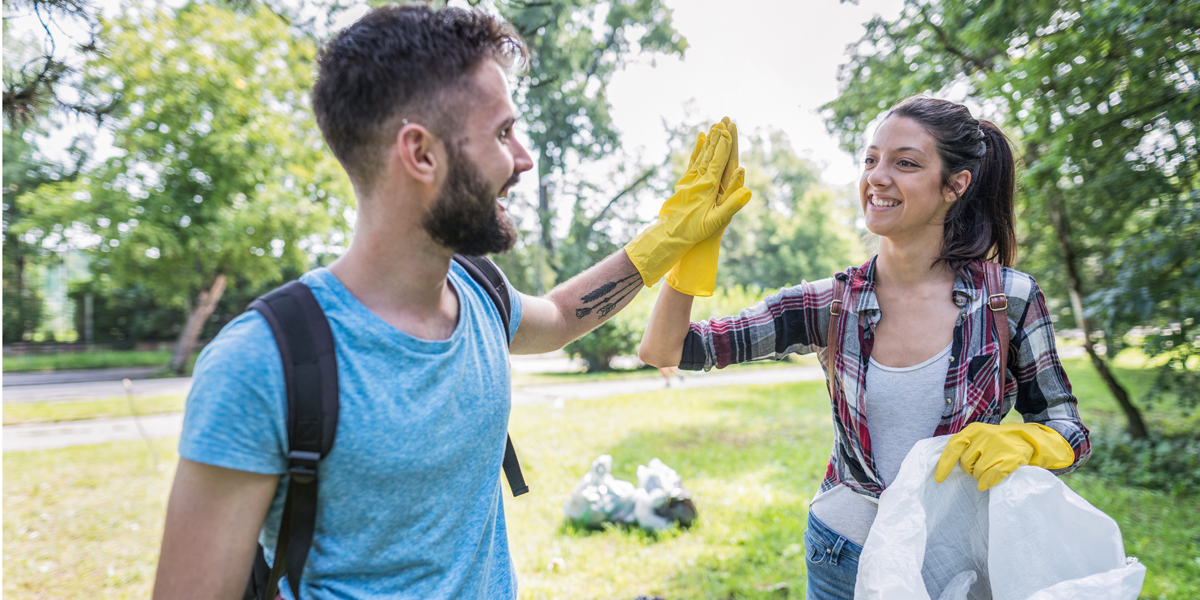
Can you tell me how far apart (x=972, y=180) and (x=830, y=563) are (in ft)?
3.55

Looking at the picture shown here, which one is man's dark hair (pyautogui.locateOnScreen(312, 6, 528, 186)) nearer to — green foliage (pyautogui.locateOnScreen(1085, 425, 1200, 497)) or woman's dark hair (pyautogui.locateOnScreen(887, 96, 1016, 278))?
woman's dark hair (pyautogui.locateOnScreen(887, 96, 1016, 278))

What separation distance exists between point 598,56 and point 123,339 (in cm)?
1989

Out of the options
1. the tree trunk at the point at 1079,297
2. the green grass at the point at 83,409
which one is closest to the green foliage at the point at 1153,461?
the tree trunk at the point at 1079,297

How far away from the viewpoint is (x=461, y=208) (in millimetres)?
1156

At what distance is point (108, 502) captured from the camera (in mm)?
5398

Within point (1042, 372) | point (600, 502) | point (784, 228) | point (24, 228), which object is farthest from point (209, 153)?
point (784, 228)

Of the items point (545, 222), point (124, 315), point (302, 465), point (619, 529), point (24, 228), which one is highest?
point (545, 222)

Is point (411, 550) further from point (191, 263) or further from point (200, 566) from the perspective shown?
point (191, 263)

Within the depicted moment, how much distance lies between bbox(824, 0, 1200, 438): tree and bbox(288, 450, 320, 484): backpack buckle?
500 cm

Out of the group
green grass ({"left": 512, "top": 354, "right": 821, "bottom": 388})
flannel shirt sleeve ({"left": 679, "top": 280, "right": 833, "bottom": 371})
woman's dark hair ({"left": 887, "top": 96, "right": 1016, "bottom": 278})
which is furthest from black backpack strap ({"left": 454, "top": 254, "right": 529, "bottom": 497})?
green grass ({"left": 512, "top": 354, "right": 821, "bottom": 388})

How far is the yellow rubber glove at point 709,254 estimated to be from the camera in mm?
1666

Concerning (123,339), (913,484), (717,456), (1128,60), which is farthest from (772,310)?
(123,339)

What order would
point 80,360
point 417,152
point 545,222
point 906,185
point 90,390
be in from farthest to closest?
1. point 80,360
2. point 545,222
3. point 90,390
4. point 906,185
5. point 417,152

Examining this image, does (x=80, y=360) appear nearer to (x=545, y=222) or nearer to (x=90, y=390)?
(x=90, y=390)
